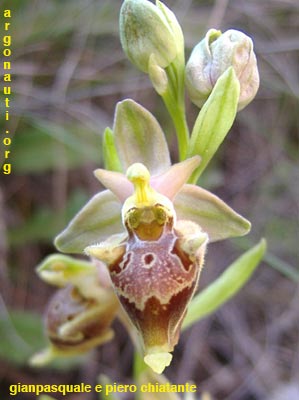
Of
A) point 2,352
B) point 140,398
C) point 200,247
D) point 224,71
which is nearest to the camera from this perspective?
point 200,247

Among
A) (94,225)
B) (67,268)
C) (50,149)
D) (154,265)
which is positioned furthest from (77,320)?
(50,149)

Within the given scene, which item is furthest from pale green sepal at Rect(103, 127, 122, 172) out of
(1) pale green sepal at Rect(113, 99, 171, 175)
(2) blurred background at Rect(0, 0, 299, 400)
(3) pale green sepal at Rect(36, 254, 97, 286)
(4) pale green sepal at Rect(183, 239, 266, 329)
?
(2) blurred background at Rect(0, 0, 299, 400)

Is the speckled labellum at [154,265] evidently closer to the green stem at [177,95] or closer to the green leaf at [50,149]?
the green stem at [177,95]

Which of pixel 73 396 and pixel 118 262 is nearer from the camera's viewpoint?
pixel 118 262

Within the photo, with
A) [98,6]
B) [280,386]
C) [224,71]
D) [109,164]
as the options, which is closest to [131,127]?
[109,164]

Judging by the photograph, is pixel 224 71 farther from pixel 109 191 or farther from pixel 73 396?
pixel 73 396

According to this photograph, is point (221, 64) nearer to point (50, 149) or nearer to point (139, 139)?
point (139, 139)
